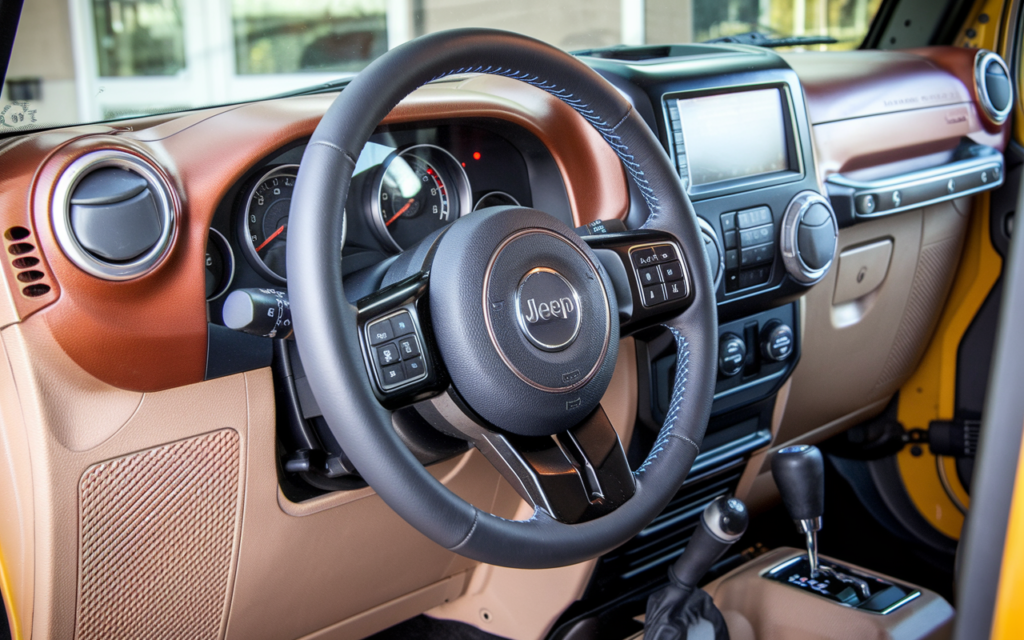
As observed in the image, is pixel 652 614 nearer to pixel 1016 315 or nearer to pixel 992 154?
pixel 1016 315

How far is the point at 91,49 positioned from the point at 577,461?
1050 mm

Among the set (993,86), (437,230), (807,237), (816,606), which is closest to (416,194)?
(437,230)

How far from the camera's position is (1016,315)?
1.73 ft

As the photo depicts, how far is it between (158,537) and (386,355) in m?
0.47

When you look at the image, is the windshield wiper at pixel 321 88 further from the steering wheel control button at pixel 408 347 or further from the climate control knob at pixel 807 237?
the climate control knob at pixel 807 237

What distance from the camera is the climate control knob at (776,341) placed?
5.26ft

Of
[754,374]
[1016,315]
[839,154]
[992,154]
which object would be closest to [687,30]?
[839,154]

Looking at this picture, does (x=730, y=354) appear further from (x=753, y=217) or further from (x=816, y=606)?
(x=816, y=606)

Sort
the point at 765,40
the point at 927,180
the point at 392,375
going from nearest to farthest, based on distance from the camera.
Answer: the point at 392,375 < the point at 927,180 < the point at 765,40

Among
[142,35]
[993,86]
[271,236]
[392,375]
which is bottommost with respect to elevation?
[392,375]

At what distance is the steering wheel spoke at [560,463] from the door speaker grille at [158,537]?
1.11ft

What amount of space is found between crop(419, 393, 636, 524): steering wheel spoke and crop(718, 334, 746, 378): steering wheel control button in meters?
0.55

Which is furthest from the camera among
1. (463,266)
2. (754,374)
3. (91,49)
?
(754,374)

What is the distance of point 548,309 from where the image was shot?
97cm
